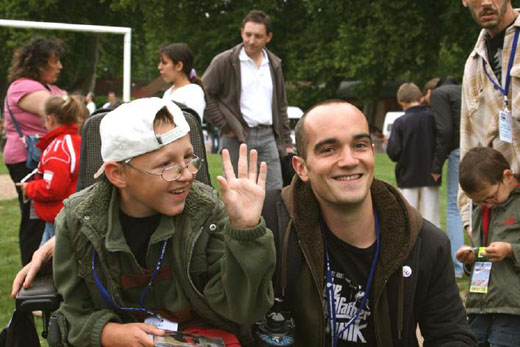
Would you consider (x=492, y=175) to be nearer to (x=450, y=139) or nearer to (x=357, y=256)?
(x=357, y=256)

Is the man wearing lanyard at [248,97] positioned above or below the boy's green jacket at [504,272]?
above

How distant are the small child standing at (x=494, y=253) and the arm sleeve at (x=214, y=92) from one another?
3.03 metres

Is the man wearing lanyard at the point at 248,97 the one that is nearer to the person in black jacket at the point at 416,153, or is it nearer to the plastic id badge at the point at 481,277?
the person in black jacket at the point at 416,153


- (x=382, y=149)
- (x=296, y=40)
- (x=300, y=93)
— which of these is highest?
(x=296, y=40)

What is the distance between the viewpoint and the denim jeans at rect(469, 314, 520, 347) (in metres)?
3.53

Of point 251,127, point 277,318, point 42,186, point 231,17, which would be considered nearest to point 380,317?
point 277,318

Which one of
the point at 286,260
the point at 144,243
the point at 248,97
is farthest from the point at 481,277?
the point at 248,97

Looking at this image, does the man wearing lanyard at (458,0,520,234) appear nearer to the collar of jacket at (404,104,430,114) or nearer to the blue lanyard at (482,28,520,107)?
the blue lanyard at (482,28,520,107)

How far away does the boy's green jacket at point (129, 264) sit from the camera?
2689mm

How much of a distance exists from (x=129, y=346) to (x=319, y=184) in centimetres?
94

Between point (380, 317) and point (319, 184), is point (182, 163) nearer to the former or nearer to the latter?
point (319, 184)

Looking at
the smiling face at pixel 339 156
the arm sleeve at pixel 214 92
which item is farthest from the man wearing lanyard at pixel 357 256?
the arm sleeve at pixel 214 92

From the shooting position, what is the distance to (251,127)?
650cm

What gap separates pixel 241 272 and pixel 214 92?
4.21m
